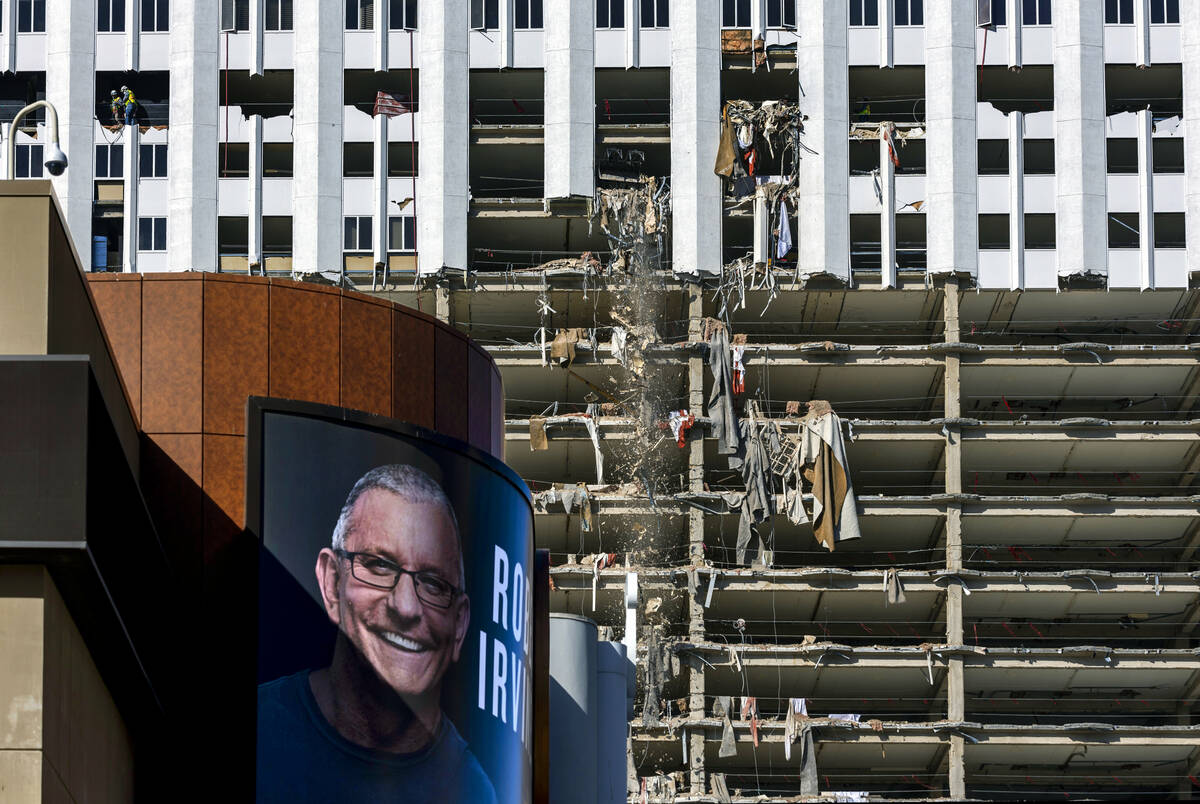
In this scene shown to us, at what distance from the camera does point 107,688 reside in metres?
22.3

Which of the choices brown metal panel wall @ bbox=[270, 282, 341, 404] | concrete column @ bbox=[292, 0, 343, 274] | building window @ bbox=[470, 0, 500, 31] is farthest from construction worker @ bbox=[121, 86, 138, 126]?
brown metal panel wall @ bbox=[270, 282, 341, 404]

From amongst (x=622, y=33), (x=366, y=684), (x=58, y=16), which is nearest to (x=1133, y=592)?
(x=622, y=33)

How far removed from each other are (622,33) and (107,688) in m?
75.3

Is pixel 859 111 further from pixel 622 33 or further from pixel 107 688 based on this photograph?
pixel 107 688

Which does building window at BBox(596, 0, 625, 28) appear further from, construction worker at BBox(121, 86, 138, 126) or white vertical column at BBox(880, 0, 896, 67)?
construction worker at BBox(121, 86, 138, 126)

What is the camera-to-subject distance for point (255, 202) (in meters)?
92.5

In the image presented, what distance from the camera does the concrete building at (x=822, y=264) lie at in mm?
91312

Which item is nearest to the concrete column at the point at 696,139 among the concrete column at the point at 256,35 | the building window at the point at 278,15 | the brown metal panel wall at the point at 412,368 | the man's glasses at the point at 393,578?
the concrete column at the point at 256,35

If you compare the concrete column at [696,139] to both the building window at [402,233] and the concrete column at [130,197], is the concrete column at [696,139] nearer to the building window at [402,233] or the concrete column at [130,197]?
the building window at [402,233]

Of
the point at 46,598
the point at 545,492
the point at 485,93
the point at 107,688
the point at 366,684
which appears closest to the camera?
the point at 46,598

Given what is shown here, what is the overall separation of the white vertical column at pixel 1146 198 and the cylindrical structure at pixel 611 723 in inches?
2311

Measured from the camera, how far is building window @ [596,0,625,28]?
313 feet

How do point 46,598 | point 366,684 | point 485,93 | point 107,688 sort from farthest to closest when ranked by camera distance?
point 485,93 < point 366,684 < point 107,688 < point 46,598

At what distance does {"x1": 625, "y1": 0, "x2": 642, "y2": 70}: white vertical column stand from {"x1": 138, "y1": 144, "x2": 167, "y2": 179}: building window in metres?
19.8
